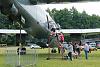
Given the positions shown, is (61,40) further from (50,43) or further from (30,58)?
(30,58)

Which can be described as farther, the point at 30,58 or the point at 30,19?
the point at 30,19

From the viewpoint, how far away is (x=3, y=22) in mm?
123562

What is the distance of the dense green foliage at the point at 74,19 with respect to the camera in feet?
521

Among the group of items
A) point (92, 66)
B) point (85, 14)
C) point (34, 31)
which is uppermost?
point (85, 14)

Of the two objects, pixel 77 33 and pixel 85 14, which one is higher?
pixel 85 14

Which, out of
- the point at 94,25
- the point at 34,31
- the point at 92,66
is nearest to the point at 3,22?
the point at 94,25

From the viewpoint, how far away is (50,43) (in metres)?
37.8

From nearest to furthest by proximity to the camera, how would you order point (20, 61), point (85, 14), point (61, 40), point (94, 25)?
point (20, 61)
point (61, 40)
point (94, 25)
point (85, 14)

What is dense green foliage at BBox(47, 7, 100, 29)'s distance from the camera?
521 feet

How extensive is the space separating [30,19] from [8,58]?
53.5 feet

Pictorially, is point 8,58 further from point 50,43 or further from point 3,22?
point 3,22

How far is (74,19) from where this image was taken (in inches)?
6722

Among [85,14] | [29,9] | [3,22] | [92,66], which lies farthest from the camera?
[85,14]

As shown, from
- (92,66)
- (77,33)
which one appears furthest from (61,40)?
(77,33)
